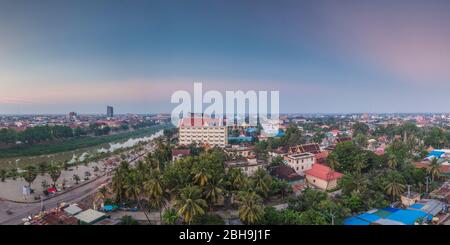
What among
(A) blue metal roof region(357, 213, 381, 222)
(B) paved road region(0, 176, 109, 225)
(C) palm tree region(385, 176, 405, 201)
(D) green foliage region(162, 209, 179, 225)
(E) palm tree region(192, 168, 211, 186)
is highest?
(E) palm tree region(192, 168, 211, 186)

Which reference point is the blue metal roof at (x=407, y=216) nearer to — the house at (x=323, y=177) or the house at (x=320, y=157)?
the house at (x=323, y=177)

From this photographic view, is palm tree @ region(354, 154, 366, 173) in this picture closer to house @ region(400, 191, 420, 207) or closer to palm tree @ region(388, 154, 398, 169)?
palm tree @ region(388, 154, 398, 169)

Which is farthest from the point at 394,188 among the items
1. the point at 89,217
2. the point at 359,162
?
the point at 89,217

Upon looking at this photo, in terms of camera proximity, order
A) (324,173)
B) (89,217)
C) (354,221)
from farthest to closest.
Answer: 1. (324,173)
2. (89,217)
3. (354,221)

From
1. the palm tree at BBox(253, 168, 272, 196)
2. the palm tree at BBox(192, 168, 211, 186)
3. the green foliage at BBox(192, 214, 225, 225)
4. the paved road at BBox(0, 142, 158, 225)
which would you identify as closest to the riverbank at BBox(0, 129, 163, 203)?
the paved road at BBox(0, 142, 158, 225)

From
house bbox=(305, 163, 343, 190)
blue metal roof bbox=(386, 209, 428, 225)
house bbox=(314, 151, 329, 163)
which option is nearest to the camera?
blue metal roof bbox=(386, 209, 428, 225)

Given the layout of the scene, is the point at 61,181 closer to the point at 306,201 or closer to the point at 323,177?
the point at 306,201
